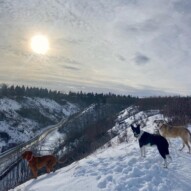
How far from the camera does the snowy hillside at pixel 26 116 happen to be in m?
108

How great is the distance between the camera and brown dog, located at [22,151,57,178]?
49.4ft

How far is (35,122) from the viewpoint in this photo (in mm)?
134875

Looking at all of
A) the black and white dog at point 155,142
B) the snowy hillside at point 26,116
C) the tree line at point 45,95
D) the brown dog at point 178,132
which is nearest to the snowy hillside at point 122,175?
the black and white dog at point 155,142

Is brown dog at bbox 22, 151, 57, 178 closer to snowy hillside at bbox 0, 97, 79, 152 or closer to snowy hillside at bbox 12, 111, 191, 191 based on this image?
snowy hillside at bbox 12, 111, 191, 191

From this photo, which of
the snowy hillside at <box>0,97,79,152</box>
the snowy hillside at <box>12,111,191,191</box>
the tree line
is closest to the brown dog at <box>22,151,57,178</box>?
the snowy hillside at <box>12,111,191,191</box>

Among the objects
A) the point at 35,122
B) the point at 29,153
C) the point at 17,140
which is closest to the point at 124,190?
the point at 29,153

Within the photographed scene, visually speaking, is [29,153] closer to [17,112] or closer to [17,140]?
[17,140]

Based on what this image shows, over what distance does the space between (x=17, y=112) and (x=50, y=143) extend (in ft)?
A: 143

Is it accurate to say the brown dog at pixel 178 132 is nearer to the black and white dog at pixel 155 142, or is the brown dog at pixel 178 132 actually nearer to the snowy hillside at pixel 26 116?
the black and white dog at pixel 155 142

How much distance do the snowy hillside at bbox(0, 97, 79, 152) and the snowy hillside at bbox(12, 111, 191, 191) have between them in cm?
8376

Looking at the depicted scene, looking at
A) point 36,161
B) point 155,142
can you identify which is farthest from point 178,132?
point 36,161

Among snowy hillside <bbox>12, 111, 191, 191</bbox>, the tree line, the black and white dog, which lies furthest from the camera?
the tree line

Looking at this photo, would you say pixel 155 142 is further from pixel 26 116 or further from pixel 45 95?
pixel 45 95

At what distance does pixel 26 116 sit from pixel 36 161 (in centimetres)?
12542
